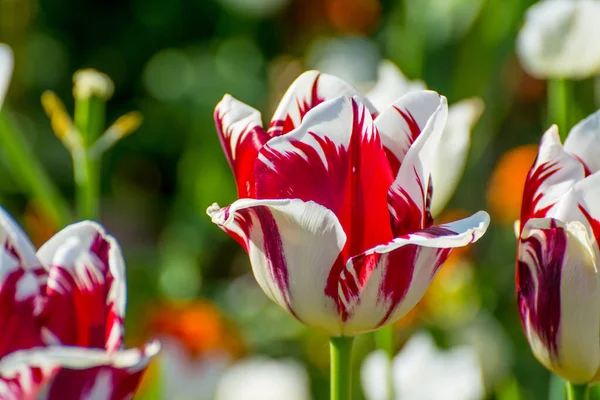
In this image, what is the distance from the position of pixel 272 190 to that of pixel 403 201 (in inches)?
1.7

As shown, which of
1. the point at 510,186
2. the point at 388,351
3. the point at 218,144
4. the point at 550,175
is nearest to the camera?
the point at 550,175

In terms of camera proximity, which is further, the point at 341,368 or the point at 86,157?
the point at 86,157

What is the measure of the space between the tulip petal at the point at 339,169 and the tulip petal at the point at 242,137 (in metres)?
0.01

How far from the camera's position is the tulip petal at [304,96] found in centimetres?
37

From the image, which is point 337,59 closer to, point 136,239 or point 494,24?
point 494,24

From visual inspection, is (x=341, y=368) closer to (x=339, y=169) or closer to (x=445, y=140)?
(x=339, y=169)

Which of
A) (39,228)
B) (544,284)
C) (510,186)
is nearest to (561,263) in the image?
(544,284)

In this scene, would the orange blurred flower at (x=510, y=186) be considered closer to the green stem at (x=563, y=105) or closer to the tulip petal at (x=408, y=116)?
the green stem at (x=563, y=105)

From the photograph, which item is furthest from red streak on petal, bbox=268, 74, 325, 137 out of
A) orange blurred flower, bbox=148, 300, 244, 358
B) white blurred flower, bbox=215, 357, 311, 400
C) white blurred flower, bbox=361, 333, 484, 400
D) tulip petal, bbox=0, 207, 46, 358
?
orange blurred flower, bbox=148, 300, 244, 358

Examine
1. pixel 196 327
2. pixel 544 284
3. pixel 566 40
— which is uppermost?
pixel 566 40

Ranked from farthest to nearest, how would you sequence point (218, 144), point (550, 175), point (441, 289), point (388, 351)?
point (218, 144)
point (441, 289)
point (388, 351)
point (550, 175)

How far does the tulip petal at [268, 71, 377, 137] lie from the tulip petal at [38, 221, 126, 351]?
87 mm

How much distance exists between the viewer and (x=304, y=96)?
1.21 ft

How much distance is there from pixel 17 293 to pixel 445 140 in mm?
270
